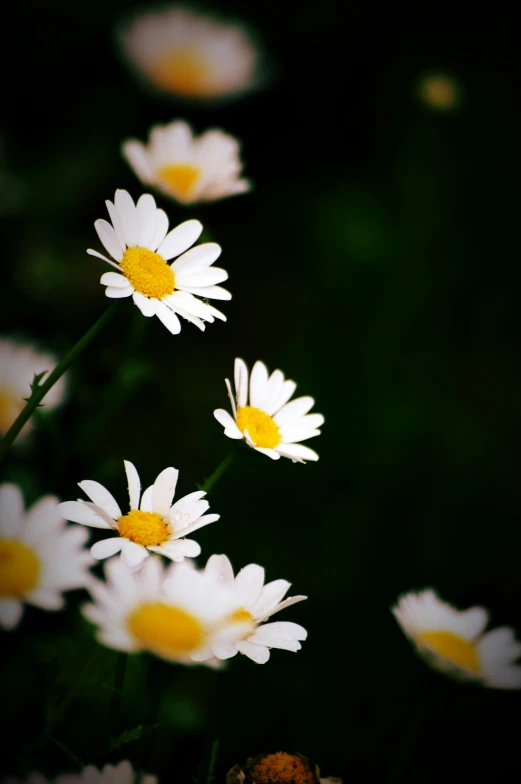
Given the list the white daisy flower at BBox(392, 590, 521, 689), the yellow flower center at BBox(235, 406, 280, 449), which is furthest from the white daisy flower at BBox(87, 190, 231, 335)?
the white daisy flower at BBox(392, 590, 521, 689)

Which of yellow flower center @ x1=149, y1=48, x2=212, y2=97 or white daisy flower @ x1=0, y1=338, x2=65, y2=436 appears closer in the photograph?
white daisy flower @ x1=0, y1=338, x2=65, y2=436

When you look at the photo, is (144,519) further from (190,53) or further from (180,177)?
(190,53)

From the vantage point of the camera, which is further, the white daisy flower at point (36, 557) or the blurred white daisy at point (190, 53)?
the blurred white daisy at point (190, 53)

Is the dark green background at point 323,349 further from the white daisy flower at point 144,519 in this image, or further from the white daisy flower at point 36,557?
the white daisy flower at point 36,557

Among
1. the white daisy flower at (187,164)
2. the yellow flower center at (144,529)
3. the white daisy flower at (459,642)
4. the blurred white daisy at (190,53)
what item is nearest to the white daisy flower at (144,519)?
the yellow flower center at (144,529)

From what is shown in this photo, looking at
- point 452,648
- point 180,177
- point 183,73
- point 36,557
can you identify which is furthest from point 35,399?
point 183,73

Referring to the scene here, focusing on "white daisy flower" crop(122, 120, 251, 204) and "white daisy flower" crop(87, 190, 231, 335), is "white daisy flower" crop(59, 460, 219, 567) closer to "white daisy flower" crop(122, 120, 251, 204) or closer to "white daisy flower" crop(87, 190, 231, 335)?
"white daisy flower" crop(87, 190, 231, 335)
